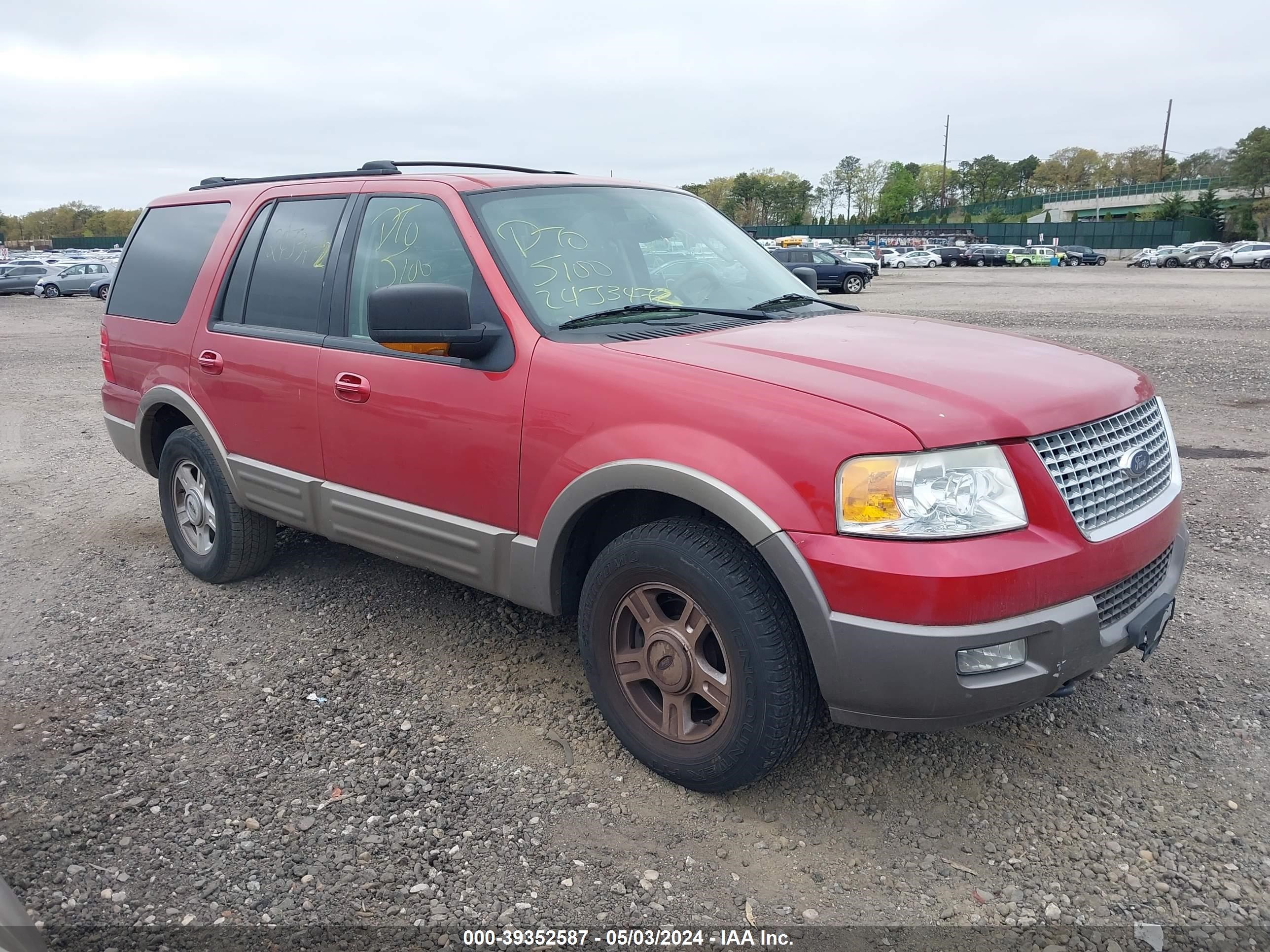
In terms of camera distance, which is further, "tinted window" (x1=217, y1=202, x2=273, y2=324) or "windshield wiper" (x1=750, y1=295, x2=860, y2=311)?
"tinted window" (x1=217, y1=202, x2=273, y2=324)

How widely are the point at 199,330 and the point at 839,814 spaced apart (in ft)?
11.9

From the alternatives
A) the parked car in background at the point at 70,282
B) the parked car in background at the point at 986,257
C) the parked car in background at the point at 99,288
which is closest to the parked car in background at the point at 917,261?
the parked car in background at the point at 986,257

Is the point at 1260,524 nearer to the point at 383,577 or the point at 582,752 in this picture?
the point at 582,752

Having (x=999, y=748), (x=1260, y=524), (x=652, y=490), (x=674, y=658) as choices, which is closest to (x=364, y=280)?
(x=652, y=490)

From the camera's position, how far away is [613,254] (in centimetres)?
378

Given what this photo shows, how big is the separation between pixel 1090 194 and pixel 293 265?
122 metres

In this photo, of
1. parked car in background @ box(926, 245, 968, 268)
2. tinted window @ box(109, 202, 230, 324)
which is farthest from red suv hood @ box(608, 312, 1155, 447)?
parked car in background @ box(926, 245, 968, 268)

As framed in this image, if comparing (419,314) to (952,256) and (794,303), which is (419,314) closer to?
(794,303)

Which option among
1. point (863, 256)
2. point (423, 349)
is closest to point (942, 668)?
point (423, 349)

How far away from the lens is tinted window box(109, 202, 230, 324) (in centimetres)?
484

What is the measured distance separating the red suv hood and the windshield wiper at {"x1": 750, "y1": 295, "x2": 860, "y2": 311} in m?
0.29

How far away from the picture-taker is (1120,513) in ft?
9.36

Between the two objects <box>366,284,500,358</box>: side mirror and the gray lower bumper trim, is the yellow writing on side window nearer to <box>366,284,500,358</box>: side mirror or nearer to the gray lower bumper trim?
<box>366,284,500,358</box>: side mirror

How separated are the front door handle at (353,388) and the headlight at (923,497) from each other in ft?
6.62
